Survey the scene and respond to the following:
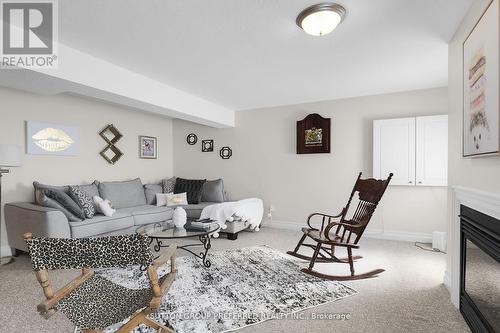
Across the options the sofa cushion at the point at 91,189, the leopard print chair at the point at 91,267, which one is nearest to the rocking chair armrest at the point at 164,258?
the leopard print chair at the point at 91,267

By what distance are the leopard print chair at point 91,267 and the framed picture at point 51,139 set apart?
329cm

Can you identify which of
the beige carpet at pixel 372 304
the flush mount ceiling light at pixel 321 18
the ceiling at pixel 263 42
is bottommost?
the beige carpet at pixel 372 304

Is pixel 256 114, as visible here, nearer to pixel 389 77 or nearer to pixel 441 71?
pixel 389 77

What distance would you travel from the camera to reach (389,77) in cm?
370

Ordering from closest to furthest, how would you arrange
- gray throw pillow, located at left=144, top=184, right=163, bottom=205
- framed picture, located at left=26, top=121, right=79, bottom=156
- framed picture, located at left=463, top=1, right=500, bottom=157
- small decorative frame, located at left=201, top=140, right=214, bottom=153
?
framed picture, located at left=463, top=1, right=500, bottom=157 < framed picture, located at left=26, top=121, right=79, bottom=156 < gray throw pillow, located at left=144, top=184, right=163, bottom=205 < small decorative frame, located at left=201, top=140, right=214, bottom=153

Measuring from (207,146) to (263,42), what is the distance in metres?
3.65

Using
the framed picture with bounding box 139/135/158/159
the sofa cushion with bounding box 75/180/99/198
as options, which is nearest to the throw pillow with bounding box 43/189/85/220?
the sofa cushion with bounding box 75/180/99/198

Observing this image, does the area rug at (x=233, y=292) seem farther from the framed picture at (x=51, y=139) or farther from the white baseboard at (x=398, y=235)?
the framed picture at (x=51, y=139)

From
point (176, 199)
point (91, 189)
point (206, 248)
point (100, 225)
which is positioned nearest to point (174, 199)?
point (176, 199)

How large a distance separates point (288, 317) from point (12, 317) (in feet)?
6.96

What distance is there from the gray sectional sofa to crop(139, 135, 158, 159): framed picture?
0.74 metres

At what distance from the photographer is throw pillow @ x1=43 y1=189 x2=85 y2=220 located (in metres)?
3.45

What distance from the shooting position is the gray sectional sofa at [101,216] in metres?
3.17

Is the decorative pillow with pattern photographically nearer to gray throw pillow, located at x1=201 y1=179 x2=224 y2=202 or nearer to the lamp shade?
the lamp shade
